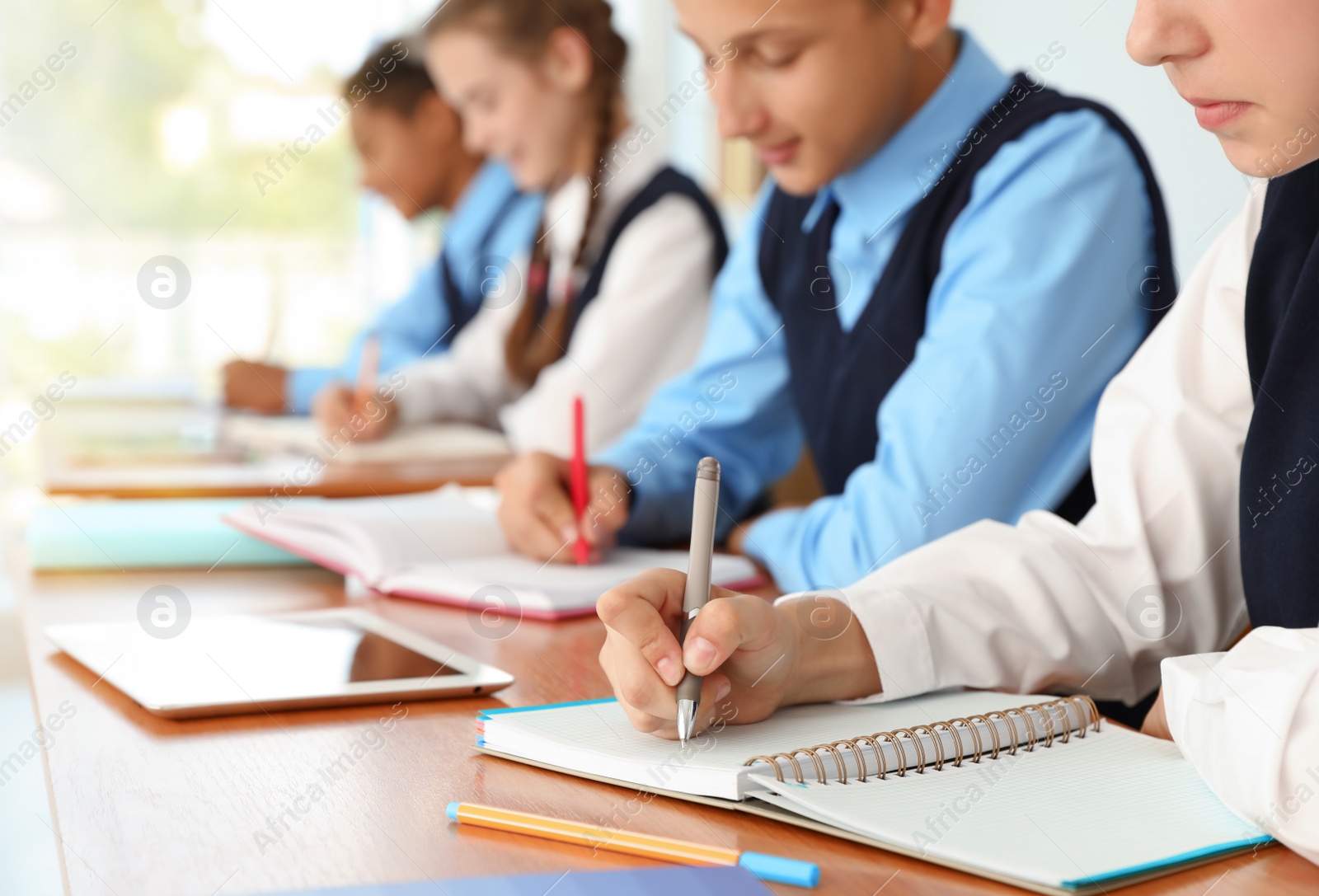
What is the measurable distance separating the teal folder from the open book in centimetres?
2

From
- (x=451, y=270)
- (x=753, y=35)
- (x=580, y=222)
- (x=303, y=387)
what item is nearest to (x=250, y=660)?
(x=753, y=35)

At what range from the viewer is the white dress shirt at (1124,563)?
83 cm

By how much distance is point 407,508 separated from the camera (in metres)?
1.38

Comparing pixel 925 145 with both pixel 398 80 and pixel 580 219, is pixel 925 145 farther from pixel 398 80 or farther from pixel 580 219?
pixel 398 80

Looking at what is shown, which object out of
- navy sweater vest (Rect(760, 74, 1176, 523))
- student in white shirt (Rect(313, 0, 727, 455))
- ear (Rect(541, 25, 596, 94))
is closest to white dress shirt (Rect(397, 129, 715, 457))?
student in white shirt (Rect(313, 0, 727, 455))

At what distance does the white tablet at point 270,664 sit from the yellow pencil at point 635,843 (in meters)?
0.23

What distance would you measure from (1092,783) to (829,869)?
0.18 m

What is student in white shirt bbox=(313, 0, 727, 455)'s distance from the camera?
215 centimetres

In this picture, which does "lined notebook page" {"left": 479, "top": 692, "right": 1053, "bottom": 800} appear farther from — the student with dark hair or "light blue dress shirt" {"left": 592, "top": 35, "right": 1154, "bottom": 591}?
the student with dark hair

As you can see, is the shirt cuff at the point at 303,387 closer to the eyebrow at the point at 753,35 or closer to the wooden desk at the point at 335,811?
the eyebrow at the point at 753,35

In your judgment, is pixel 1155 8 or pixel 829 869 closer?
pixel 829 869

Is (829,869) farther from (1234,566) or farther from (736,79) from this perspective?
(736,79)

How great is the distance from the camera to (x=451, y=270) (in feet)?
10.8

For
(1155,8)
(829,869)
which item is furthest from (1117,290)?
(829,869)
